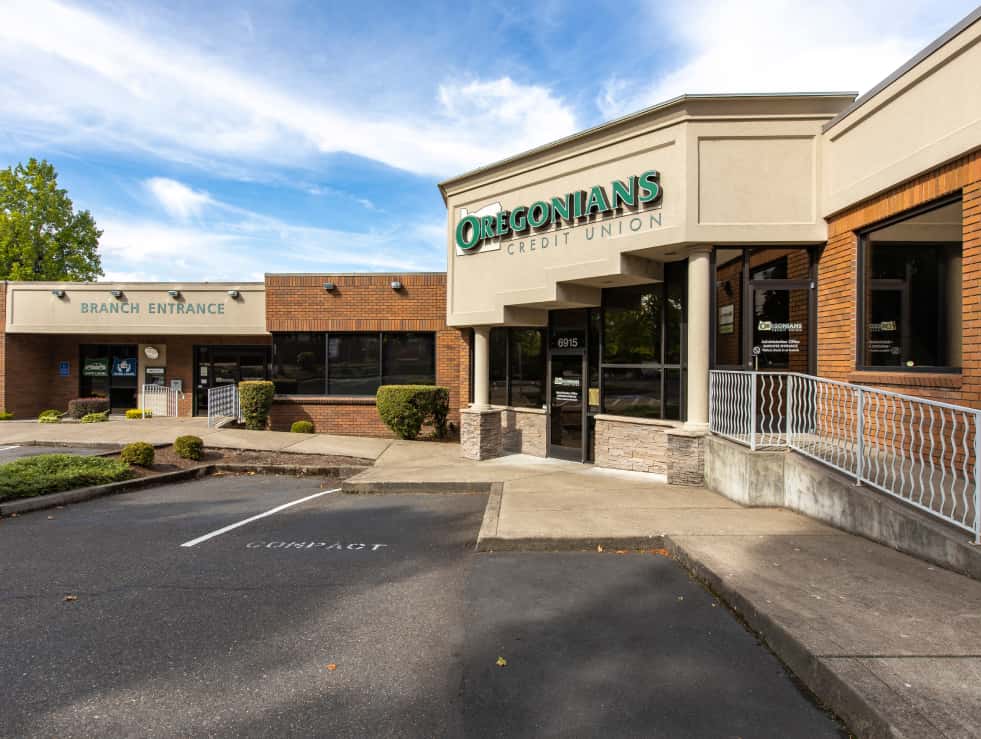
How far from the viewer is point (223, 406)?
1609 centimetres

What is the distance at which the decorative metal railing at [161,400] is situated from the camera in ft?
62.6

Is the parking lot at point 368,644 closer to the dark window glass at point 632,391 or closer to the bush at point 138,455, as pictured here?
the bush at point 138,455

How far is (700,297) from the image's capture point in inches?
320

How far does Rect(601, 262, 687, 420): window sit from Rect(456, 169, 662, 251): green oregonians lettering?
1.33 meters

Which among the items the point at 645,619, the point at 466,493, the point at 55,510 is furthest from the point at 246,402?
the point at 645,619

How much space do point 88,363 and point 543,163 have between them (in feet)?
60.3

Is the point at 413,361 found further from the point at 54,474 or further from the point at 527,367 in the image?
the point at 54,474

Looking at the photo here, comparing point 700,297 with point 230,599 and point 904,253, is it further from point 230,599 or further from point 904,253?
point 230,599

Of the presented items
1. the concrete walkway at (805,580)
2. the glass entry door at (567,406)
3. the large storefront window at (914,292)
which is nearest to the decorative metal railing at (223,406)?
the concrete walkway at (805,580)

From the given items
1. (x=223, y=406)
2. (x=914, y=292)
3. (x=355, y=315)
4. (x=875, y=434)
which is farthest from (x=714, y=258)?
(x=223, y=406)

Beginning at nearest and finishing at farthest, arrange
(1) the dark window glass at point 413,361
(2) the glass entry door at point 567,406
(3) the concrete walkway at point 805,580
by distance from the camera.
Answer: (3) the concrete walkway at point 805,580 < (2) the glass entry door at point 567,406 < (1) the dark window glass at point 413,361

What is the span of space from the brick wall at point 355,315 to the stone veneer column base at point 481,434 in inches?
153

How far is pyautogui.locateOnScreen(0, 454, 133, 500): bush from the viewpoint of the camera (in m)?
7.59

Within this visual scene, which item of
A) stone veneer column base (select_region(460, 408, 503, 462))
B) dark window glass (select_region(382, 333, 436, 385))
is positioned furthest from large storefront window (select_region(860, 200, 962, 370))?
dark window glass (select_region(382, 333, 436, 385))
